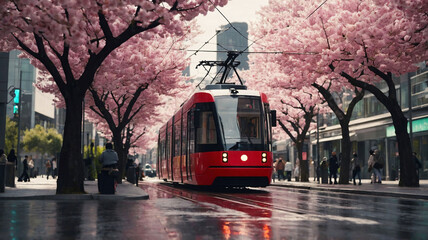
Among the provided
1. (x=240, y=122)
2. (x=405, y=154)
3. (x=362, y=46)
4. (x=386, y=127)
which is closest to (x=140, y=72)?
(x=362, y=46)

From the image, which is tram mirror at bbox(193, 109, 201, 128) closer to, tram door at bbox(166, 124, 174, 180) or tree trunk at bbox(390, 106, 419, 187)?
tram door at bbox(166, 124, 174, 180)

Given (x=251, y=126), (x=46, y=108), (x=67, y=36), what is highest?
(x=46, y=108)

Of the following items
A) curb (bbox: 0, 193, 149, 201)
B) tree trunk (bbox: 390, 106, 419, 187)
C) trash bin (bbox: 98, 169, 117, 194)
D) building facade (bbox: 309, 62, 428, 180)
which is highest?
building facade (bbox: 309, 62, 428, 180)

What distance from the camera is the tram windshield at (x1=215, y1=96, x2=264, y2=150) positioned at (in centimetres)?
2102

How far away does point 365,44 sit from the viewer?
999 inches

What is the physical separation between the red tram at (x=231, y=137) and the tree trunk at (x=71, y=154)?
14.4 feet

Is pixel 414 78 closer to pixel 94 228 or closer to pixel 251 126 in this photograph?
pixel 251 126

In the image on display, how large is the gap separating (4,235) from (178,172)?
1890cm

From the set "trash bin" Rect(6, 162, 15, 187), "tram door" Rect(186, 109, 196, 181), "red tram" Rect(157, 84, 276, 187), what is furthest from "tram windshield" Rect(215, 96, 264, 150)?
"trash bin" Rect(6, 162, 15, 187)

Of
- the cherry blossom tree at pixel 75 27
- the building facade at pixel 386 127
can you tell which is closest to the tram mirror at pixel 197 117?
the cherry blossom tree at pixel 75 27

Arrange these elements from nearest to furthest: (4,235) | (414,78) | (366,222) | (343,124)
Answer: (4,235) < (366,222) < (343,124) < (414,78)

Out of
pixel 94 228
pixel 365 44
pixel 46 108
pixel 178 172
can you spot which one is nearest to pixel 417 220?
pixel 94 228

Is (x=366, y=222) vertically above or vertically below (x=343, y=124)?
below

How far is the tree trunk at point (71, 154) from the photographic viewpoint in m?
18.8
